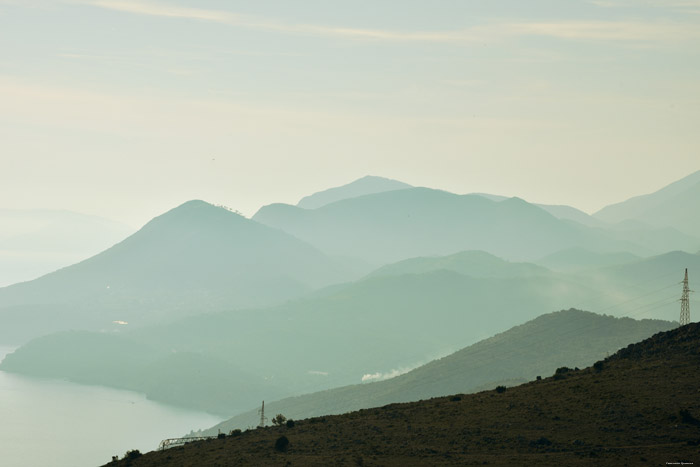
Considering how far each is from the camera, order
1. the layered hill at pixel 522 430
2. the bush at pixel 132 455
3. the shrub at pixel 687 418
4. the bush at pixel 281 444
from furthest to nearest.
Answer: the bush at pixel 132 455 < the bush at pixel 281 444 < the shrub at pixel 687 418 < the layered hill at pixel 522 430

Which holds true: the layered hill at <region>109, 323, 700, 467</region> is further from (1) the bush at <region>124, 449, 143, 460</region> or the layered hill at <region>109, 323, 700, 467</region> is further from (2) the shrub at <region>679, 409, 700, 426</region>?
(1) the bush at <region>124, 449, 143, 460</region>

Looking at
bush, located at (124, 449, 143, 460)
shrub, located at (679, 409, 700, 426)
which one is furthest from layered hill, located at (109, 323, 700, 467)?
bush, located at (124, 449, 143, 460)

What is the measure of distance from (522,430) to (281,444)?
77.9 feet

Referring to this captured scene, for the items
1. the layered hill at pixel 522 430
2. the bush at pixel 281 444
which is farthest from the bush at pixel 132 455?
the bush at pixel 281 444

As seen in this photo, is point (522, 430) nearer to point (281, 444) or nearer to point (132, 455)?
point (281, 444)

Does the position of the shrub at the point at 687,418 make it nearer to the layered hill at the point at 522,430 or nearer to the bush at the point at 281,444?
the layered hill at the point at 522,430

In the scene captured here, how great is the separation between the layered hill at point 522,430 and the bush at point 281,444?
99mm

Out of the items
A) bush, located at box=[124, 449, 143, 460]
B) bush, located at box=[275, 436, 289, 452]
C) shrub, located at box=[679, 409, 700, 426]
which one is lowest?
shrub, located at box=[679, 409, 700, 426]

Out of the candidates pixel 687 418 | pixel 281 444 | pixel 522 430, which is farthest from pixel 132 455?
pixel 687 418

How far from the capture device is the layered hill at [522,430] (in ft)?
279

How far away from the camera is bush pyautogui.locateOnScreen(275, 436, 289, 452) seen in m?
94.7

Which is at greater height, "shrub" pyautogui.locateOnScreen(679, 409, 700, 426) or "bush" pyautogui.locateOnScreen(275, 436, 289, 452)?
"bush" pyautogui.locateOnScreen(275, 436, 289, 452)

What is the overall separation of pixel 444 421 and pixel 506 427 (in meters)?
7.03

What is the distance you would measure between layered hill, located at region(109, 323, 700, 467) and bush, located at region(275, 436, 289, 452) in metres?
0.10
